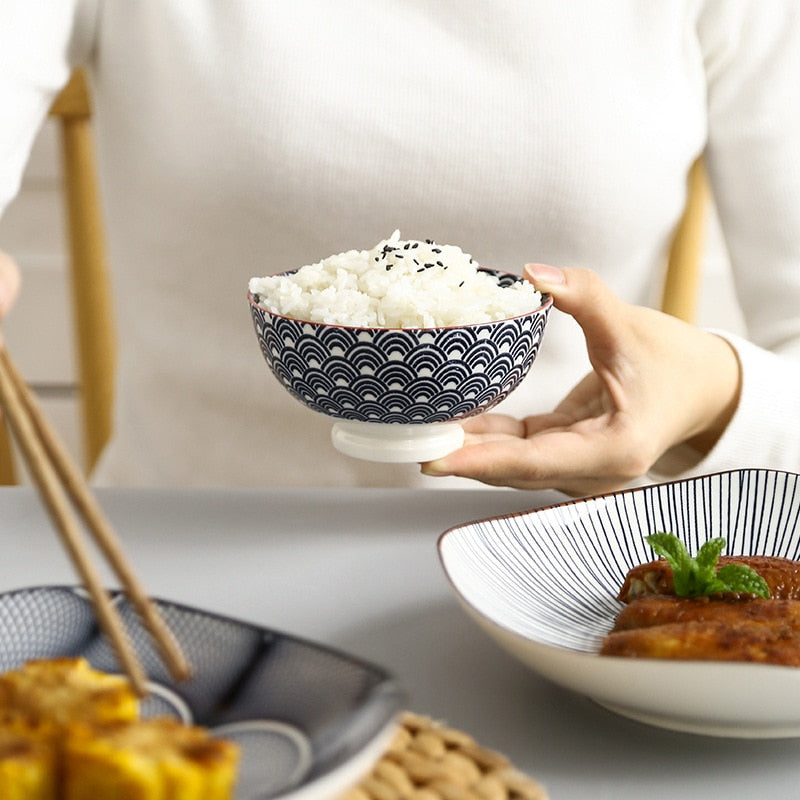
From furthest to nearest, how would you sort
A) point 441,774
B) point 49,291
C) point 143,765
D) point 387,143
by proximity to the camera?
1. point 49,291
2. point 387,143
3. point 441,774
4. point 143,765

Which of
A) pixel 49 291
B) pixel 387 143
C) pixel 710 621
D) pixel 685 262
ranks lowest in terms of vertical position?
pixel 49 291

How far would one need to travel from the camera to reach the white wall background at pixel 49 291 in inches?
88.7

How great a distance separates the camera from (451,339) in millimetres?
674

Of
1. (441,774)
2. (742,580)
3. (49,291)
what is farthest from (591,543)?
(49,291)

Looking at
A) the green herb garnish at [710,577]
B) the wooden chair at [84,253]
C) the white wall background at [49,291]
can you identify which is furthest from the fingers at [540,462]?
the white wall background at [49,291]

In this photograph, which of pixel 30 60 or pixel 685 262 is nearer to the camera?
pixel 30 60

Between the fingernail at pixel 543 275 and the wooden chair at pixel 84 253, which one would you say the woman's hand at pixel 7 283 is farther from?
the wooden chair at pixel 84 253

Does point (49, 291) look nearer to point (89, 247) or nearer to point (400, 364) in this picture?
point (89, 247)

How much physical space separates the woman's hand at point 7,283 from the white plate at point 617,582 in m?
0.33

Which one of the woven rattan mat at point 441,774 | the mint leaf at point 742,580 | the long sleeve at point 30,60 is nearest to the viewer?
the woven rattan mat at point 441,774

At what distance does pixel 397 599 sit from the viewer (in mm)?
682

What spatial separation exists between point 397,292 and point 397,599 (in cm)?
20

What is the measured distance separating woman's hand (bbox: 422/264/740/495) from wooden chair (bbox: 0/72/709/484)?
1.39 ft

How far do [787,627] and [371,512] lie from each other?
384 millimetres
